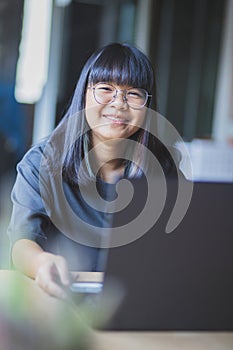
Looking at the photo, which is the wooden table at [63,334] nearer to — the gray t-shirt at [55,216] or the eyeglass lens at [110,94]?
the gray t-shirt at [55,216]

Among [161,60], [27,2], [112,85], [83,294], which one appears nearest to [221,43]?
[161,60]

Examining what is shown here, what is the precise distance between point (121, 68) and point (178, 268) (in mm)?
446

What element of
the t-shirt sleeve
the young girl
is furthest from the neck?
the t-shirt sleeve

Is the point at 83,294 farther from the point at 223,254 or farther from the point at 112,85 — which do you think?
the point at 112,85

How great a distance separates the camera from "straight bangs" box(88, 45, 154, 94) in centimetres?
107

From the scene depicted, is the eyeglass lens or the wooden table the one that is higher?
the eyeglass lens

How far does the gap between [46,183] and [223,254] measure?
1.37 feet

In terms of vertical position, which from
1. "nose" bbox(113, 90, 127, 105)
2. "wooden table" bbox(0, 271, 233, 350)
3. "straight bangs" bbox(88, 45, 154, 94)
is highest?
"straight bangs" bbox(88, 45, 154, 94)

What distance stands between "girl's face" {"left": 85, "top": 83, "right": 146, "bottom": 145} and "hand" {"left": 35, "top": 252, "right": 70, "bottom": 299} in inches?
13.0

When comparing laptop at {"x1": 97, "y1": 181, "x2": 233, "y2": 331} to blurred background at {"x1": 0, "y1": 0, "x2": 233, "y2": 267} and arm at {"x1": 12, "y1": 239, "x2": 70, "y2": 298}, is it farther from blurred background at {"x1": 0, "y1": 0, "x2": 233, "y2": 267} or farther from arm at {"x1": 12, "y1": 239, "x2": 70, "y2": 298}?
blurred background at {"x1": 0, "y1": 0, "x2": 233, "y2": 267}

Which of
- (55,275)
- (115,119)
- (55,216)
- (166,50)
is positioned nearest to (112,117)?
(115,119)

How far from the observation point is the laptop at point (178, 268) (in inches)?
29.0

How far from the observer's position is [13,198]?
3.56ft

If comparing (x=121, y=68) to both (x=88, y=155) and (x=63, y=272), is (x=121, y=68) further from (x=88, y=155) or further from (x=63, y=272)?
(x=63, y=272)
